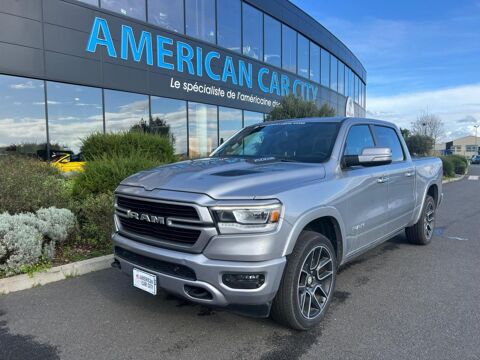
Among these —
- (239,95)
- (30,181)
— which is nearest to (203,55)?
(239,95)

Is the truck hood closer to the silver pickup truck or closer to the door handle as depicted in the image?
the silver pickup truck

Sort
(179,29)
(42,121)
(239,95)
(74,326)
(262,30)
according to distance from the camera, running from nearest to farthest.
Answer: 1. (74,326)
2. (42,121)
3. (179,29)
4. (239,95)
5. (262,30)

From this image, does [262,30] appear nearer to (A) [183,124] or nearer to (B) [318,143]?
(A) [183,124]

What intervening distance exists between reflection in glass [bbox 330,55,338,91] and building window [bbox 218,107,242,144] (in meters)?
13.7

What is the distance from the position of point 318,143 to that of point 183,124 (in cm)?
1352

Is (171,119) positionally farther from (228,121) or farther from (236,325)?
(236,325)

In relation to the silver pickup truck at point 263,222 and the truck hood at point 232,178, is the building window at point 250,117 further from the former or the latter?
the truck hood at point 232,178

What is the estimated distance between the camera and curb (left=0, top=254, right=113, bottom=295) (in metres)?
4.33

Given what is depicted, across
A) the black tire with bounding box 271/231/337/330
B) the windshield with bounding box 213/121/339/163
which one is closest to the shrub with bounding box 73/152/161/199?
the windshield with bounding box 213/121/339/163

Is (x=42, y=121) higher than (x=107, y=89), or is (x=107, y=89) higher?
(x=107, y=89)

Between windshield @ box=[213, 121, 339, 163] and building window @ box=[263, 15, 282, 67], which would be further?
building window @ box=[263, 15, 282, 67]

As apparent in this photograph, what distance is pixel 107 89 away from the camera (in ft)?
45.7

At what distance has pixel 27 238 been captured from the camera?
459 cm

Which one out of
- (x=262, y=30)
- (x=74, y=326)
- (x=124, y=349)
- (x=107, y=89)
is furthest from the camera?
(x=262, y=30)
